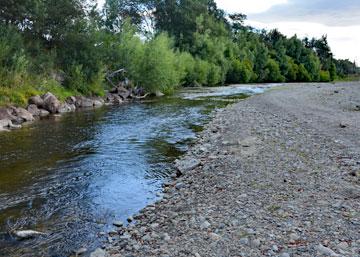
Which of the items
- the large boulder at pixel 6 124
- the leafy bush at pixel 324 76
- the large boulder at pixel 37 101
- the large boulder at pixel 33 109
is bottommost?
the leafy bush at pixel 324 76

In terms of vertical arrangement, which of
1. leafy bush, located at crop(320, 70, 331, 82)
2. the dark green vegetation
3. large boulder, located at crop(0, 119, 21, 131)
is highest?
the dark green vegetation

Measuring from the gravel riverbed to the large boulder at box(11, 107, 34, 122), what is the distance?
51.0ft

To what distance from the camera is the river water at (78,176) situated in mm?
8078

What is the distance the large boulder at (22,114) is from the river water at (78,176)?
6.12 feet

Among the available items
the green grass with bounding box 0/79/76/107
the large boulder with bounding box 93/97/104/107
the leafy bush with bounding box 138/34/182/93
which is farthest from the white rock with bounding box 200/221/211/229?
the leafy bush with bounding box 138/34/182/93

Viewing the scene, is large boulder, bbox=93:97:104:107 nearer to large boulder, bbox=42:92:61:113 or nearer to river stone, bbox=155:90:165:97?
large boulder, bbox=42:92:61:113

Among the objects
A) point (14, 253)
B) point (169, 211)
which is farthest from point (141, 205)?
point (14, 253)

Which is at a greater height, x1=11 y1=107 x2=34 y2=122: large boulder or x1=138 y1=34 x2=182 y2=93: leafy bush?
x1=138 y1=34 x2=182 y2=93: leafy bush

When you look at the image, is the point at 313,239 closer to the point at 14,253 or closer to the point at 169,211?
the point at 169,211

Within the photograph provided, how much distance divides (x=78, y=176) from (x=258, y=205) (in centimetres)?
659

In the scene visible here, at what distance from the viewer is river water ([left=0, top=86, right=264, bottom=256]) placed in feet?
26.5

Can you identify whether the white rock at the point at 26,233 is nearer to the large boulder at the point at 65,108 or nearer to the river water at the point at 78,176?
the river water at the point at 78,176

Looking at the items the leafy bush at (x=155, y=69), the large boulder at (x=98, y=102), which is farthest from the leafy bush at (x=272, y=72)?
the large boulder at (x=98, y=102)

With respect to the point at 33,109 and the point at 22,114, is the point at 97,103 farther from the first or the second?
the point at 22,114
